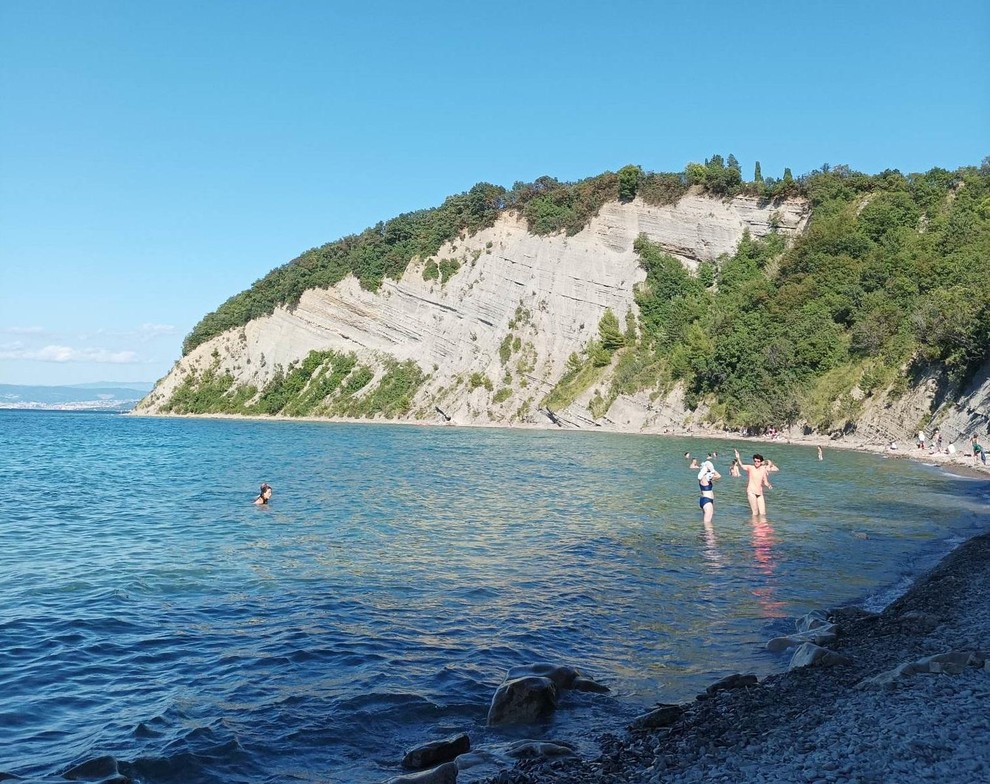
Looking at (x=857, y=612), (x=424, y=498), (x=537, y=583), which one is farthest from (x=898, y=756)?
(x=424, y=498)

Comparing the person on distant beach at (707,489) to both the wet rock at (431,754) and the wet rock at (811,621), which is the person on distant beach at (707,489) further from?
the wet rock at (431,754)

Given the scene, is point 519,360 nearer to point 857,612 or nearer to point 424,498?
point 424,498

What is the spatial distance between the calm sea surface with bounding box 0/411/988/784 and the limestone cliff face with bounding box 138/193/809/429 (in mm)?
48581

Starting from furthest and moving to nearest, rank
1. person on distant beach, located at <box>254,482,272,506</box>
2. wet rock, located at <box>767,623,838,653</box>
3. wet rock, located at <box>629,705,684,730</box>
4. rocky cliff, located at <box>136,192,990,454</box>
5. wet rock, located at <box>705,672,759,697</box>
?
rocky cliff, located at <box>136,192,990,454</box> → person on distant beach, located at <box>254,482,272,506</box> → wet rock, located at <box>767,623,838,653</box> → wet rock, located at <box>705,672,759,697</box> → wet rock, located at <box>629,705,684,730</box>

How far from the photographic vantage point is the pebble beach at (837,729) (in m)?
5.11

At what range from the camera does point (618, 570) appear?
14.2 metres

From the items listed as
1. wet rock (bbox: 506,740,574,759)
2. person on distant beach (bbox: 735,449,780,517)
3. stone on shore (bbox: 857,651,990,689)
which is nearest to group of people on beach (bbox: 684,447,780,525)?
person on distant beach (bbox: 735,449,780,517)

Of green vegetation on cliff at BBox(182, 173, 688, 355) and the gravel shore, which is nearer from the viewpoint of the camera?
the gravel shore

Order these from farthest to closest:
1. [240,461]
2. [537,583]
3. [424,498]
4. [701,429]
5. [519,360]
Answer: [519,360] → [701,429] → [240,461] → [424,498] → [537,583]

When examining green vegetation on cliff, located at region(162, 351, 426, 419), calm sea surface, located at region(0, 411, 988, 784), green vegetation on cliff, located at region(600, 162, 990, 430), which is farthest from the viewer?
green vegetation on cliff, located at region(162, 351, 426, 419)

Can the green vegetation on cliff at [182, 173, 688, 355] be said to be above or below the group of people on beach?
above

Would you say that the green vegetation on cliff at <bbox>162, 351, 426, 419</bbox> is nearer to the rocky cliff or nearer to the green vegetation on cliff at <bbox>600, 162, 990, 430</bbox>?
the rocky cliff

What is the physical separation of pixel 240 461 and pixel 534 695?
33494 mm

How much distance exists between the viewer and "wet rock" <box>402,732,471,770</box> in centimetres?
648
